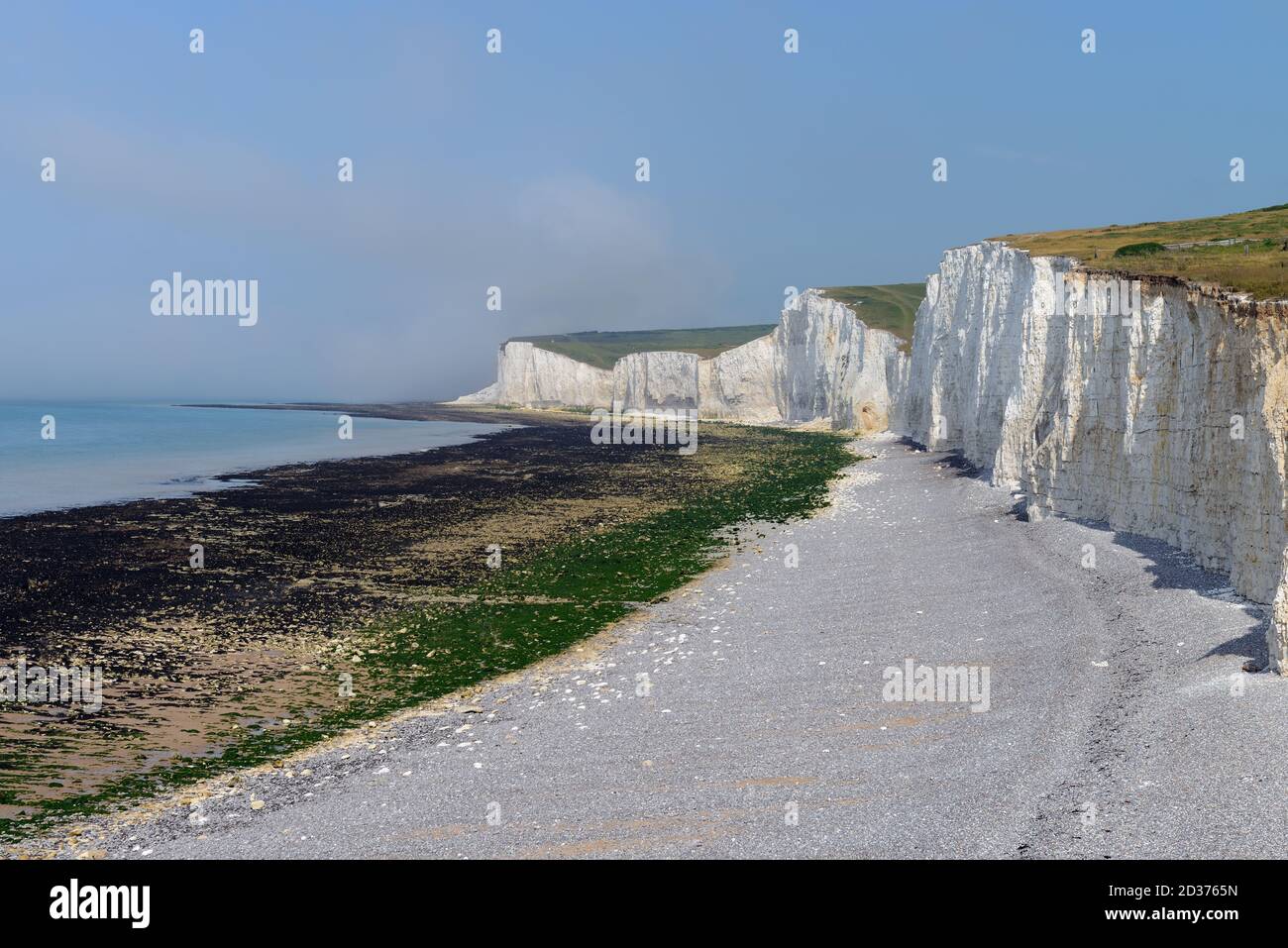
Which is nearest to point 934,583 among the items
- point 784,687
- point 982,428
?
point 784,687

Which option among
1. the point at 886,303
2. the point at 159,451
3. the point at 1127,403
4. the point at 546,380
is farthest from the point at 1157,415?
the point at 546,380

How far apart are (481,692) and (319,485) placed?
38.0 metres

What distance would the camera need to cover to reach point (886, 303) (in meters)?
112

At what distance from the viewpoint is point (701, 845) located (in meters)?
11.3

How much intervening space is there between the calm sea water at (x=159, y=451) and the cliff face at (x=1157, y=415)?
1616 inches

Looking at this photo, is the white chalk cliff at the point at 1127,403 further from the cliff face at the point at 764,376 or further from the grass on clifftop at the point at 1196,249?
the cliff face at the point at 764,376

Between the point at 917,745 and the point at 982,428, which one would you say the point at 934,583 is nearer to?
the point at 917,745

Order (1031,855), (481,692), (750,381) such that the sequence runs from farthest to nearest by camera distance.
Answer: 1. (750,381)
2. (481,692)
3. (1031,855)

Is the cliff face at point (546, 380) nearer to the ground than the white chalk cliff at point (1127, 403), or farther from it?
farther from it

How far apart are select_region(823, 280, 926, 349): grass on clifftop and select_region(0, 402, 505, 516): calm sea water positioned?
44228mm

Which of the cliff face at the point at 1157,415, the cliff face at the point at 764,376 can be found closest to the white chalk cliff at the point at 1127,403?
the cliff face at the point at 1157,415

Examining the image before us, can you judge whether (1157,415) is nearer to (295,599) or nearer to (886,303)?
(295,599)

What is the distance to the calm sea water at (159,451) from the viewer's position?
51.5 metres

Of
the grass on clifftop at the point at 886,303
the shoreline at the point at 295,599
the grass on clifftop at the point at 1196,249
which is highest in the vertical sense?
the grass on clifftop at the point at 886,303
